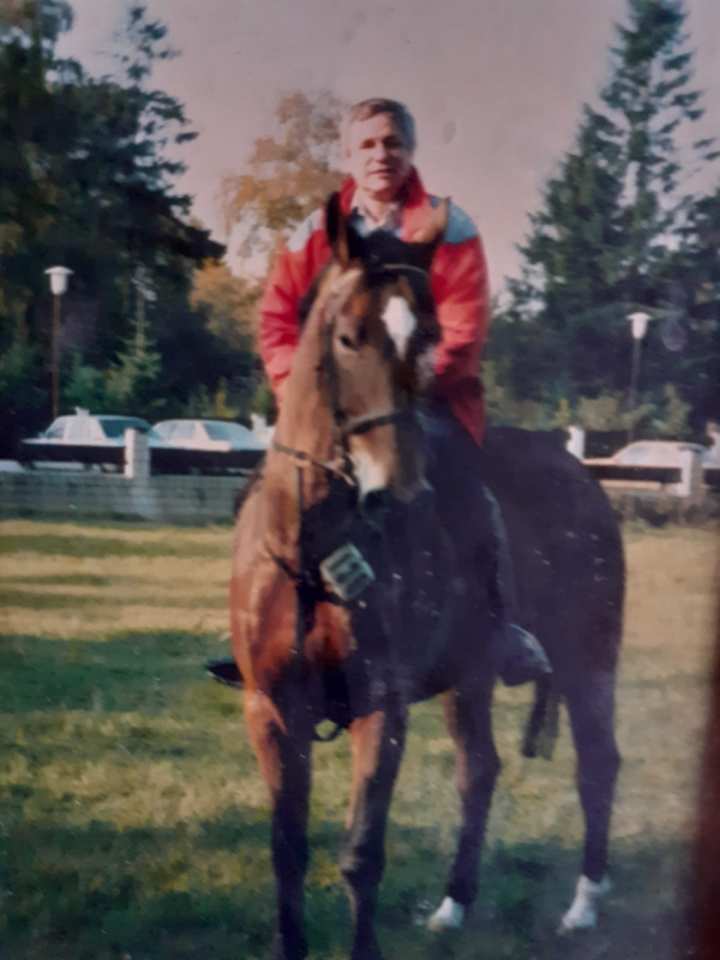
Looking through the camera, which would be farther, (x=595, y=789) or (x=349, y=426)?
(x=595, y=789)

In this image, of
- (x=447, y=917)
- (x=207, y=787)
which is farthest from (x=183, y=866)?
(x=447, y=917)

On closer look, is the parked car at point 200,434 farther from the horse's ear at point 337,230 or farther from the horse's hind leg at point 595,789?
the horse's hind leg at point 595,789

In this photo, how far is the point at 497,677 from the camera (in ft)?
7.03

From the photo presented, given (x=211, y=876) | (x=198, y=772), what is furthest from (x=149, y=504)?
(x=211, y=876)

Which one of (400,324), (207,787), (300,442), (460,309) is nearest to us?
(400,324)

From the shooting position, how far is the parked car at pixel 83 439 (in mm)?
2152

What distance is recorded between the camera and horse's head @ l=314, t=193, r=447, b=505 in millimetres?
1803

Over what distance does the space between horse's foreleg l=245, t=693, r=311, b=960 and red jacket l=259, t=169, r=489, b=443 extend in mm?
649

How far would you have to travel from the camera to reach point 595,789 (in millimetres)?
2158

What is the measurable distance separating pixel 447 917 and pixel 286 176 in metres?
1.44

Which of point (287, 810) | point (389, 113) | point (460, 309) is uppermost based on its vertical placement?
point (389, 113)

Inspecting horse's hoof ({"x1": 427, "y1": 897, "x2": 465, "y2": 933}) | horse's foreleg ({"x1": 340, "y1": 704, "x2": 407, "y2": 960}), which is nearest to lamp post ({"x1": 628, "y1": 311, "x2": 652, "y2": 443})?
horse's foreleg ({"x1": 340, "y1": 704, "x2": 407, "y2": 960})

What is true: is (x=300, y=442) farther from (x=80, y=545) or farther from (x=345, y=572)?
(x=80, y=545)

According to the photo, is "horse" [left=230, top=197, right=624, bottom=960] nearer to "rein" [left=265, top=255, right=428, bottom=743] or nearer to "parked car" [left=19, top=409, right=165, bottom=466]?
"rein" [left=265, top=255, right=428, bottom=743]
